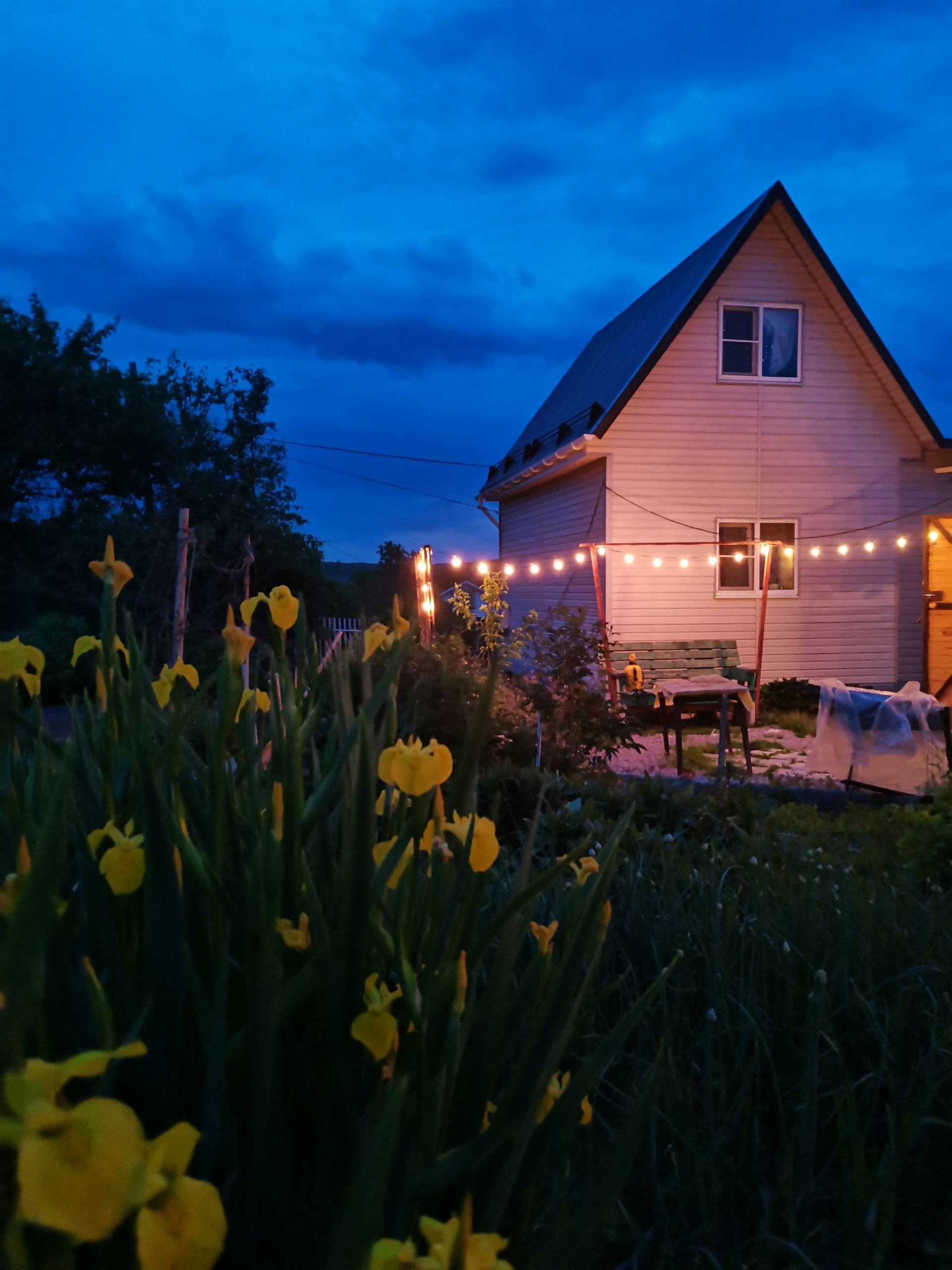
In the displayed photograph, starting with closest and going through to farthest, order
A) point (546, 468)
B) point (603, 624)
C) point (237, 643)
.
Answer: point (237, 643), point (603, 624), point (546, 468)

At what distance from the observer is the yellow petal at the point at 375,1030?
66cm

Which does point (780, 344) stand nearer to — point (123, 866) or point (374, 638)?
point (374, 638)

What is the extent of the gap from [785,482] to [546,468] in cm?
353

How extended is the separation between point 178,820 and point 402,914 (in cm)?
23

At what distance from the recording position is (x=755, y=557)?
12.6 metres

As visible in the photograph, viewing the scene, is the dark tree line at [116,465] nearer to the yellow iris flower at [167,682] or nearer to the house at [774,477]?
the house at [774,477]

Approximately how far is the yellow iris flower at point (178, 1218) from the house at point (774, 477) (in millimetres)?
11754

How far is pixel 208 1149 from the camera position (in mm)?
617

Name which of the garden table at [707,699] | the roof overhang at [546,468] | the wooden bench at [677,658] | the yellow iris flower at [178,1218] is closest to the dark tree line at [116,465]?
the roof overhang at [546,468]

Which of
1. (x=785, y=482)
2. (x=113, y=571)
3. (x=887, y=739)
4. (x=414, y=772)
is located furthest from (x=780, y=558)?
(x=414, y=772)

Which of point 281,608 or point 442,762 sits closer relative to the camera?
point 442,762

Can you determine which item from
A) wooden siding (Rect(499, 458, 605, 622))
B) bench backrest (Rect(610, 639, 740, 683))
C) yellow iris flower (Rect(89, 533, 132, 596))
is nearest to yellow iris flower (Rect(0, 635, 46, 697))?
yellow iris flower (Rect(89, 533, 132, 596))

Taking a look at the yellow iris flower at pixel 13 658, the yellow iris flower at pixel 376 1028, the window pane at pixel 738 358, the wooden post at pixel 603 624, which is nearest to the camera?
the yellow iris flower at pixel 376 1028

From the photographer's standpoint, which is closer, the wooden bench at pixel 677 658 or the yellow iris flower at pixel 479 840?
the yellow iris flower at pixel 479 840
